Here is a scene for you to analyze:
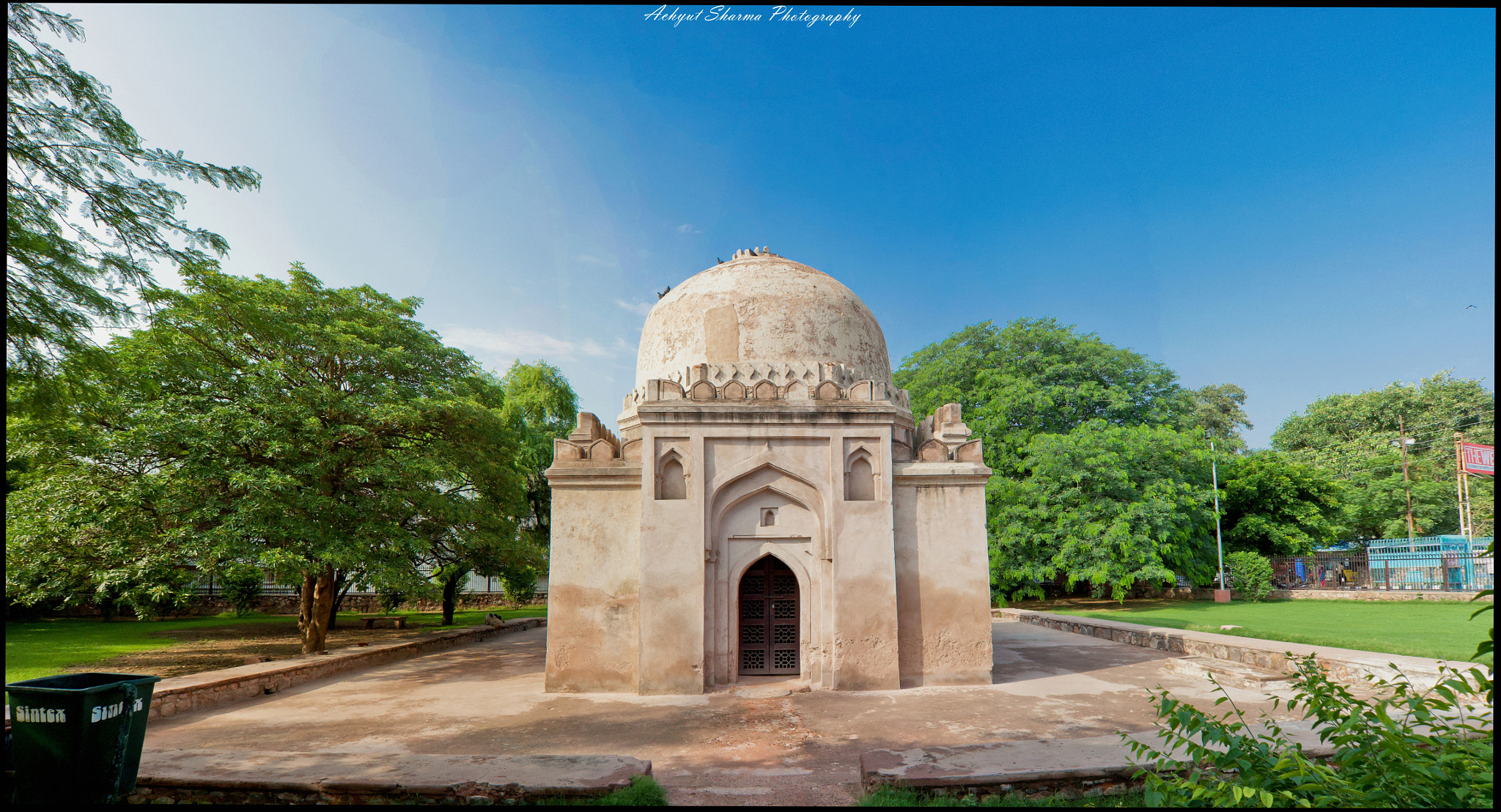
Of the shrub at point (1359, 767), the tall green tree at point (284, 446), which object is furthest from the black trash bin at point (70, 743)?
the shrub at point (1359, 767)

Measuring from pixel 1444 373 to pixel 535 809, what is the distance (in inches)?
2094

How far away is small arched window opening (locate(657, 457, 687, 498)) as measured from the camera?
37.5 ft

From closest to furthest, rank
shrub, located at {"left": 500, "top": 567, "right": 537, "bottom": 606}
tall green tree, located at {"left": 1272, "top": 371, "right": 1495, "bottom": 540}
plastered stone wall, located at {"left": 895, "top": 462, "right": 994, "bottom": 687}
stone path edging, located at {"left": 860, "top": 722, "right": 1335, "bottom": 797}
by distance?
stone path edging, located at {"left": 860, "top": 722, "right": 1335, "bottom": 797}
plastered stone wall, located at {"left": 895, "top": 462, "right": 994, "bottom": 687}
shrub, located at {"left": 500, "top": 567, "right": 537, "bottom": 606}
tall green tree, located at {"left": 1272, "top": 371, "right": 1495, "bottom": 540}

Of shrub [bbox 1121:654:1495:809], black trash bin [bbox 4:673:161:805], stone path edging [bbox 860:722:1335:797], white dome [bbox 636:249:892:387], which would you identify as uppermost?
white dome [bbox 636:249:892:387]

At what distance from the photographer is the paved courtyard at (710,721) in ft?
22.9

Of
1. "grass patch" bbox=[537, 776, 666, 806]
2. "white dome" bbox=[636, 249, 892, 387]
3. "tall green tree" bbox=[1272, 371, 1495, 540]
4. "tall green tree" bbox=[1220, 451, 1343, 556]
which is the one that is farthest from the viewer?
"tall green tree" bbox=[1272, 371, 1495, 540]

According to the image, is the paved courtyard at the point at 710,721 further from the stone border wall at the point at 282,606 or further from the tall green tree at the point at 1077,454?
the stone border wall at the point at 282,606

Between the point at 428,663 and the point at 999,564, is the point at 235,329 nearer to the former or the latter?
the point at 428,663

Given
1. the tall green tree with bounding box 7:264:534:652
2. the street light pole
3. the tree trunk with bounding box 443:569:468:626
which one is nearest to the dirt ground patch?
the tree trunk with bounding box 443:569:468:626

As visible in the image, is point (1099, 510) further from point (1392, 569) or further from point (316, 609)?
point (316, 609)

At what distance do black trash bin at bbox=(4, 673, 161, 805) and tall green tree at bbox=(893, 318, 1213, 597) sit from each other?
2167 cm

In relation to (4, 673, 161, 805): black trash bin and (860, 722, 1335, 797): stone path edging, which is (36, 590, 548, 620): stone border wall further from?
(860, 722, 1335, 797): stone path edging

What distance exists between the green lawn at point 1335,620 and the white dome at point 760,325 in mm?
9147

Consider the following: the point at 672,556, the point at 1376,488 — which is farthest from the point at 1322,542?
the point at 672,556
